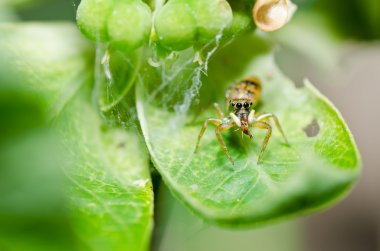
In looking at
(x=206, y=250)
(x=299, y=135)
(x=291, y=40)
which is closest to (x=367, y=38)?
(x=291, y=40)

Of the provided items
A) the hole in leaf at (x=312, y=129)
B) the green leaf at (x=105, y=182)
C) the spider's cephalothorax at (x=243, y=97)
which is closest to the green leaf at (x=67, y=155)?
the green leaf at (x=105, y=182)

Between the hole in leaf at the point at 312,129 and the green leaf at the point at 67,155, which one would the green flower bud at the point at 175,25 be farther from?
the hole in leaf at the point at 312,129

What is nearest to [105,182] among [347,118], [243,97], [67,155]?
[67,155]

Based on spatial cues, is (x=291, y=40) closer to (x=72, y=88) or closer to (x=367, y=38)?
(x=367, y=38)

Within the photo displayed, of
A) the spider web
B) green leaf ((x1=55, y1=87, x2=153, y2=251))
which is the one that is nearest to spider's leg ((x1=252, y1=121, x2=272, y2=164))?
the spider web

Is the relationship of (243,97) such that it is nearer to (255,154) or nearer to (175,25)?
(255,154)
